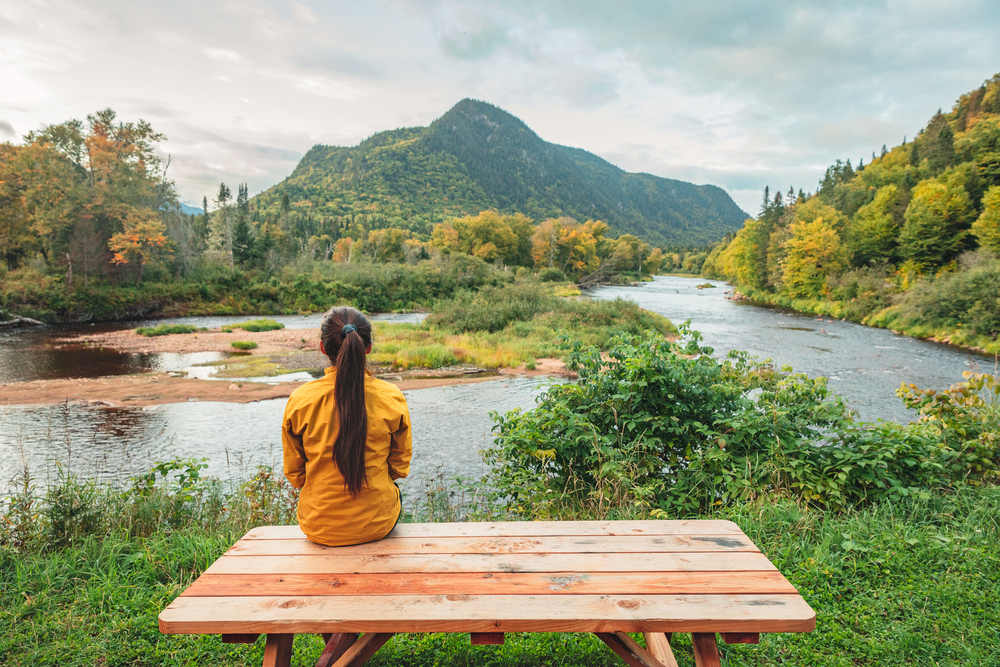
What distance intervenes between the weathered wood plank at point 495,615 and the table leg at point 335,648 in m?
0.62

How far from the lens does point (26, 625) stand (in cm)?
274

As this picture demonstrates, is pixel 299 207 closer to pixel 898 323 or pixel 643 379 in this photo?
pixel 898 323

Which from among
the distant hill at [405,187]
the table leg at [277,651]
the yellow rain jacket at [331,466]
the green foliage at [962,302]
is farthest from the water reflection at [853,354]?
the distant hill at [405,187]

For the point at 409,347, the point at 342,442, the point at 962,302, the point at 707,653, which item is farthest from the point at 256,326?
the point at 962,302

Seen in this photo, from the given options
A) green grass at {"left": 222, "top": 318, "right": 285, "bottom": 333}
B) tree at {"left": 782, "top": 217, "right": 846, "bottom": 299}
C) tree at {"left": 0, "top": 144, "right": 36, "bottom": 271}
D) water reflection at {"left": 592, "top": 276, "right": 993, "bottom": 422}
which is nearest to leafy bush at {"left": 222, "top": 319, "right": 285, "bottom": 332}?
green grass at {"left": 222, "top": 318, "right": 285, "bottom": 333}

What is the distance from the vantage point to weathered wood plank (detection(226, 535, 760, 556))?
86.0 inches

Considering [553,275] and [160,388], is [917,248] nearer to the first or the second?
[553,275]

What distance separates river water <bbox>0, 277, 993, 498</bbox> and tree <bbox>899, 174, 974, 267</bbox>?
40.7ft

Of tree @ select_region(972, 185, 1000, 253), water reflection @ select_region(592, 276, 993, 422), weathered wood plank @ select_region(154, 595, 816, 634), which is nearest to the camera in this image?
weathered wood plank @ select_region(154, 595, 816, 634)

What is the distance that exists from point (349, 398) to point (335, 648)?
1.23 m

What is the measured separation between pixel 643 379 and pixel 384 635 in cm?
329

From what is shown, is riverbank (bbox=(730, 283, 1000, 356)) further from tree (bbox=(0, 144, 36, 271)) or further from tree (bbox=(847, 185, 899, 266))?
tree (bbox=(0, 144, 36, 271))

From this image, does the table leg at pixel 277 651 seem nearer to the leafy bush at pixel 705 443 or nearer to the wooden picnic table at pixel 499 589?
the wooden picnic table at pixel 499 589

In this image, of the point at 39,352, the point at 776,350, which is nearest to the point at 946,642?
the point at 776,350
